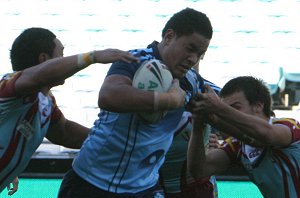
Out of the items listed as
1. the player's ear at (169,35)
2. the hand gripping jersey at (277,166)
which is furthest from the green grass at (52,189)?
the player's ear at (169,35)

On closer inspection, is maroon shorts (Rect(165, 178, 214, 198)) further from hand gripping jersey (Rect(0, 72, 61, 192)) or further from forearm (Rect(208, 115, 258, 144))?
hand gripping jersey (Rect(0, 72, 61, 192))

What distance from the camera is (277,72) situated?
7598mm

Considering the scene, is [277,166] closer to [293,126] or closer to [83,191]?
[293,126]

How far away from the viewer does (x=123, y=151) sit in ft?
8.18

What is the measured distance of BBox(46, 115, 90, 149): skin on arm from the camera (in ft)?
10.2

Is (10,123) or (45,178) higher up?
(10,123)

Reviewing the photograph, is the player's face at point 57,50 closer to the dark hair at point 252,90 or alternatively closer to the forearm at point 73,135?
the forearm at point 73,135

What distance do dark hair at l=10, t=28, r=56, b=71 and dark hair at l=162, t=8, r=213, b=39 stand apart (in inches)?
21.9

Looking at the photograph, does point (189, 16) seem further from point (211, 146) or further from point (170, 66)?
point (211, 146)

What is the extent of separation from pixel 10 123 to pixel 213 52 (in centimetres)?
504

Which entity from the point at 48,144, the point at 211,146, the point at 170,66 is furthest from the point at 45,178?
the point at 170,66

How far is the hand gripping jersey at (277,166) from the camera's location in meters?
2.81

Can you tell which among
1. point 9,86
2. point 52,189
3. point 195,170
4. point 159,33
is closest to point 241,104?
point 195,170

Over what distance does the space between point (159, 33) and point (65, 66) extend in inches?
201
